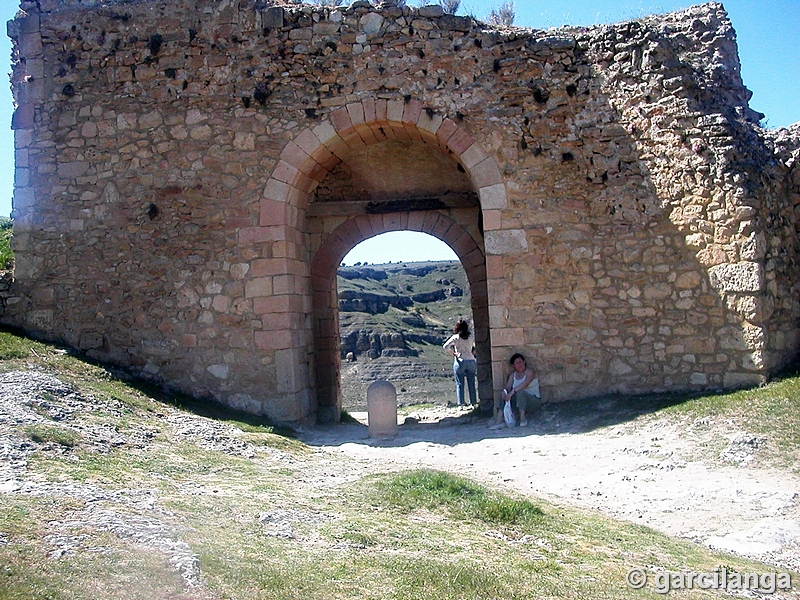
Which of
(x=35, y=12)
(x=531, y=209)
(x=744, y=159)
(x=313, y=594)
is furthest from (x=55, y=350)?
(x=744, y=159)

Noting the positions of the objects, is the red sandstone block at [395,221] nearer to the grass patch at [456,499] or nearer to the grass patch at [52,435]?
the grass patch at [456,499]

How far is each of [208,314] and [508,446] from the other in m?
4.06

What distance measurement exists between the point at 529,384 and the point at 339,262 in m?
3.75

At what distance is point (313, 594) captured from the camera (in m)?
3.33

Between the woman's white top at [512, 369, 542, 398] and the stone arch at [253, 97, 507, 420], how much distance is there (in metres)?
1.21

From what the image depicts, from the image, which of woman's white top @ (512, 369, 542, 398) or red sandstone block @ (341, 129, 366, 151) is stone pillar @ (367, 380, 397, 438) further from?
red sandstone block @ (341, 129, 366, 151)

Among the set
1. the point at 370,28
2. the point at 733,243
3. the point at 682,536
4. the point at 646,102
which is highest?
the point at 370,28

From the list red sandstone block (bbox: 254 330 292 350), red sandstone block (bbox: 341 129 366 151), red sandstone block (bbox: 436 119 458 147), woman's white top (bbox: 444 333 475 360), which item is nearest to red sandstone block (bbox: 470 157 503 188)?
red sandstone block (bbox: 436 119 458 147)

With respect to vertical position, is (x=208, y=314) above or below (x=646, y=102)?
below

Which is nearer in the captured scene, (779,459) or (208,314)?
(779,459)

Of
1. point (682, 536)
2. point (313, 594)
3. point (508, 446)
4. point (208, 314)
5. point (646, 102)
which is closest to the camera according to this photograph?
point (313, 594)

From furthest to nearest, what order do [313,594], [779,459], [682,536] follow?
[779,459]
[682,536]
[313,594]

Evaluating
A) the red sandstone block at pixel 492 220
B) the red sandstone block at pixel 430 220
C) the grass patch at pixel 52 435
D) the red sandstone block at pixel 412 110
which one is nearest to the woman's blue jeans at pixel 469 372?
the red sandstone block at pixel 430 220

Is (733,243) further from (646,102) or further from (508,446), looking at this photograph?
(508,446)
